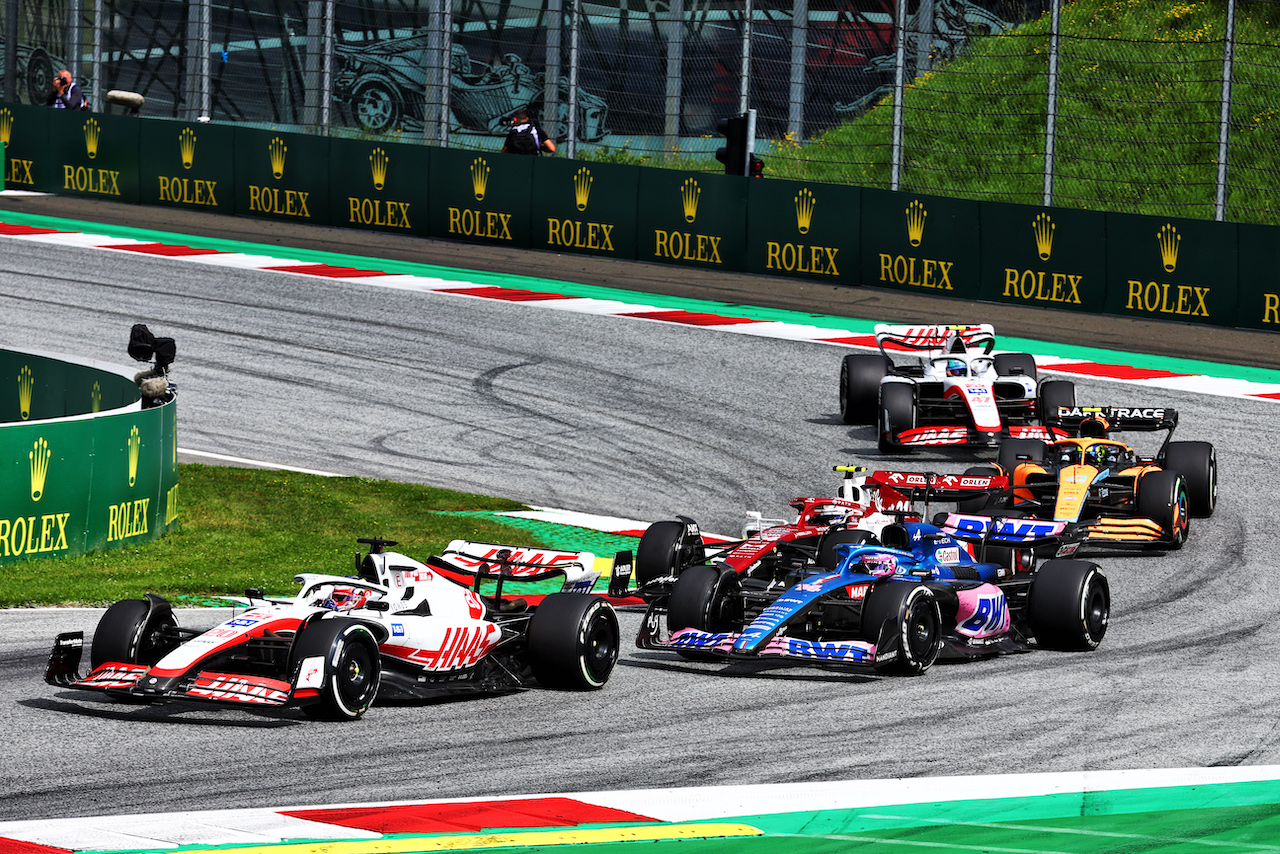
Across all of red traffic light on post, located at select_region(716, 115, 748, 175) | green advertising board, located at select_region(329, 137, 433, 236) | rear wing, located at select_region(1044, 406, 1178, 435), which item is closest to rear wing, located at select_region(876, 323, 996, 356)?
rear wing, located at select_region(1044, 406, 1178, 435)

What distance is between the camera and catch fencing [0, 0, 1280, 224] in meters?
27.9

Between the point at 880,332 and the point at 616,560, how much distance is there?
758cm

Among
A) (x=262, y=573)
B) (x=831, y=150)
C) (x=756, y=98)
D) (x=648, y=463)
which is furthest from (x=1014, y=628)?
(x=831, y=150)

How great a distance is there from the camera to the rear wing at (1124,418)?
16.3 metres

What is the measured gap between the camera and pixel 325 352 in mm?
22250

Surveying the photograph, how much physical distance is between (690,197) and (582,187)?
1.85 metres

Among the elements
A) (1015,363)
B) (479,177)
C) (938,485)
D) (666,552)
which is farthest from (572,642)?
(479,177)

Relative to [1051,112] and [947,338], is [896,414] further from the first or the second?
[1051,112]

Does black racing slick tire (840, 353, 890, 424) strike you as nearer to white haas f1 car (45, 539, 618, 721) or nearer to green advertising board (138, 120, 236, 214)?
white haas f1 car (45, 539, 618, 721)

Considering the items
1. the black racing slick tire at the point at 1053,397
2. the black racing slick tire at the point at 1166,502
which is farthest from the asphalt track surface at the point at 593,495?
the black racing slick tire at the point at 1053,397

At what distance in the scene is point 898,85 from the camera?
88.6 ft

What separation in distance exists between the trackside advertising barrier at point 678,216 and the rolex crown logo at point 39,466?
51.0 ft

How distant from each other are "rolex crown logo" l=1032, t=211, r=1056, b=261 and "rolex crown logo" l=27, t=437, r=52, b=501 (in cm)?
1580

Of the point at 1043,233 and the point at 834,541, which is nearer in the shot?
the point at 834,541
